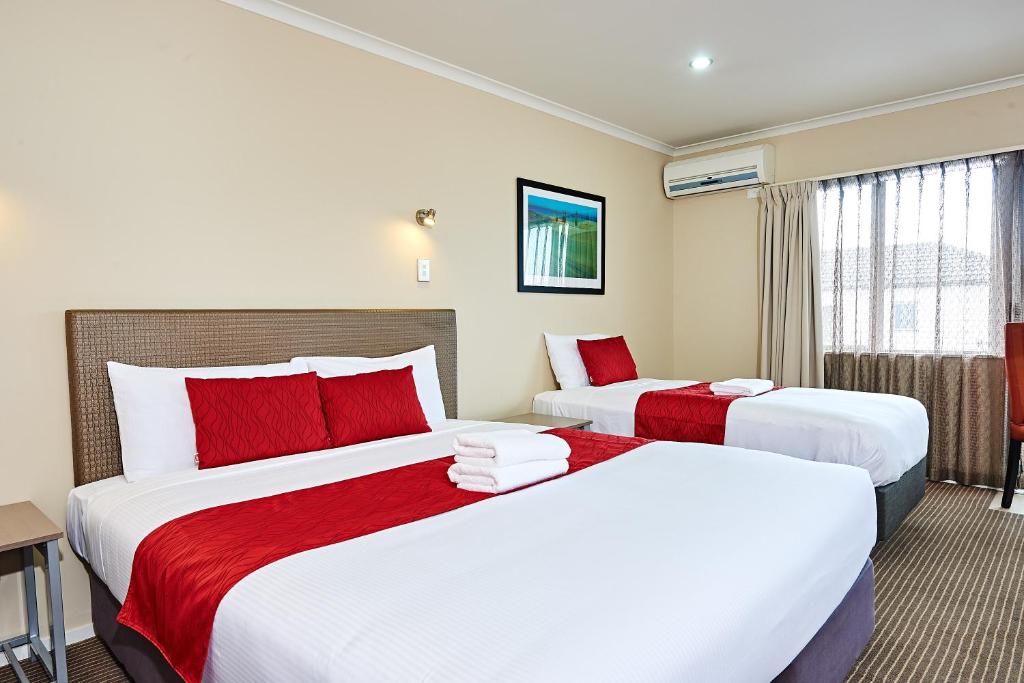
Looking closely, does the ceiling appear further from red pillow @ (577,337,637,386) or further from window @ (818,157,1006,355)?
red pillow @ (577,337,637,386)

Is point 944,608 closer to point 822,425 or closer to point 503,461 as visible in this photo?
point 822,425

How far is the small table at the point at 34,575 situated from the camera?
1.85 m

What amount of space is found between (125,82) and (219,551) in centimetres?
195

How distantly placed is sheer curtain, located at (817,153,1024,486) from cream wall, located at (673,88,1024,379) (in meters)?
0.15

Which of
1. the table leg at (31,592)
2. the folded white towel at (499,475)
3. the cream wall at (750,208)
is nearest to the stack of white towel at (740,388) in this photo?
the cream wall at (750,208)

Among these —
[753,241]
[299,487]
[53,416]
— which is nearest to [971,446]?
[753,241]

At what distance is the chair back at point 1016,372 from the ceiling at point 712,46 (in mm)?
1560

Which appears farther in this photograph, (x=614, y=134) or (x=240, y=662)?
(x=614, y=134)

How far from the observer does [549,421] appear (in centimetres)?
374

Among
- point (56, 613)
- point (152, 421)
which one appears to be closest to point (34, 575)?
point (56, 613)

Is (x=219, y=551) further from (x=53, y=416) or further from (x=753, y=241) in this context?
(x=753, y=241)

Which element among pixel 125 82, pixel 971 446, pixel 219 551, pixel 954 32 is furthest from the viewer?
pixel 971 446

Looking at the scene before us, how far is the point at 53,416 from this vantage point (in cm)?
227

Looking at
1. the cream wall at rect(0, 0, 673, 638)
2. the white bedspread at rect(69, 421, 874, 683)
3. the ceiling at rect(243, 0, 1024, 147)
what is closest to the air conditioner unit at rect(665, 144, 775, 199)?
the ceiling at rect(243, 0, 1024, 147)
